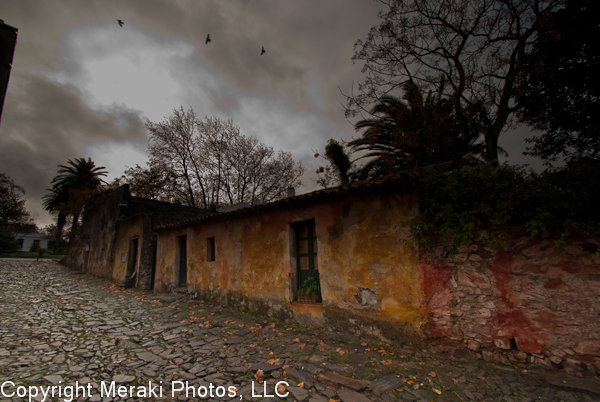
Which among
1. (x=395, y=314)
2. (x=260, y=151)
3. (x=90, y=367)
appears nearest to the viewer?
(x=90, y=367)

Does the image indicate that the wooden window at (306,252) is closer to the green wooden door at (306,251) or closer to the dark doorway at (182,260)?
the green wooden door at (306,251)

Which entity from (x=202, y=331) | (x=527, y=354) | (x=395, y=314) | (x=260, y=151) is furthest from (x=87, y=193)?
(x=527, y=354)

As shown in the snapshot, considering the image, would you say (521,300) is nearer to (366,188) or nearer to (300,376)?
(366,188)

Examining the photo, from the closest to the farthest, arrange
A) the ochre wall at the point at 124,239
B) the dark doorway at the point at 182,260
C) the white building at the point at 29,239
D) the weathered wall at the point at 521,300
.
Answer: the weathered wall at the point at 521,300 → the dark doorway at the point at 182,260 → the ochre wall at the point at 124,239 → the white building at the point at 29,239

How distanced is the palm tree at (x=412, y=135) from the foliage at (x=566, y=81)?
1.93 m

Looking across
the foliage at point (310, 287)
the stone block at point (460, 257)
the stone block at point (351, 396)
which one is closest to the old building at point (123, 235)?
the foliage at point (310, 287)

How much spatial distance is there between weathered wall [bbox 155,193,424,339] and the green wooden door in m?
0.23

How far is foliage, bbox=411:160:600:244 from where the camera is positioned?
312cm

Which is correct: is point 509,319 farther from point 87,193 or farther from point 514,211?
point 87,193

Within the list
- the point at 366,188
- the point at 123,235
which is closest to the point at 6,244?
the point at 123,235

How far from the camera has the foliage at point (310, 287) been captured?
599 centimetres

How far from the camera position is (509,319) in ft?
11.6

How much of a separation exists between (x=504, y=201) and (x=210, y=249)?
26.4 ft

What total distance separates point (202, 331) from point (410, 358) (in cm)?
413
